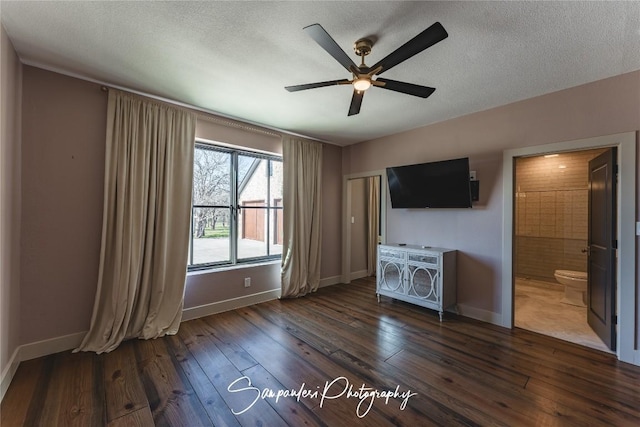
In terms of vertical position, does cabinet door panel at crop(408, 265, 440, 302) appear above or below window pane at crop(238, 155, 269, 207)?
below

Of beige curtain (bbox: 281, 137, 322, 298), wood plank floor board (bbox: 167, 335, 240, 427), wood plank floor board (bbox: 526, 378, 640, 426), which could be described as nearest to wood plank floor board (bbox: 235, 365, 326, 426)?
wood plank floor board (bbox: 167, 335, 240, 427)

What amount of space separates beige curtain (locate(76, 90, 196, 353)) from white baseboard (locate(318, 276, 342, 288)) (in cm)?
233

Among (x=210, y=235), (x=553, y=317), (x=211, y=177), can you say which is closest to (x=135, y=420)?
(x=210, y=235)

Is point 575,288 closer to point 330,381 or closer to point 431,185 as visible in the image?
point 431,185

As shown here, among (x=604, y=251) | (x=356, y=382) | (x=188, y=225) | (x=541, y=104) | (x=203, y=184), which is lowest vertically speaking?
(x=356, y=382)

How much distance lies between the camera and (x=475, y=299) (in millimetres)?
3270

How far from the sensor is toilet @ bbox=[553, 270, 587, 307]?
373 centimetres

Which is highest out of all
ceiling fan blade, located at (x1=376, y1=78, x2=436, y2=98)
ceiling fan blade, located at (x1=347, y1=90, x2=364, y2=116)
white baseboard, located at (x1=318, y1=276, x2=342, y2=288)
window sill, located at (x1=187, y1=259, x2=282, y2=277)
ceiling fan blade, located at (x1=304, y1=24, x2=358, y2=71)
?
ceiling fan blade, located at (x1=304, y1=24, x2=358, y2=71)

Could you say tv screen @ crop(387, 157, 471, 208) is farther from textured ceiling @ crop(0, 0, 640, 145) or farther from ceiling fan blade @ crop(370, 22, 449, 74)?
ceiling fan blade @ crop(370, 22, 449, 74)

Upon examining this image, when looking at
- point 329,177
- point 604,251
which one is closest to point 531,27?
point 604,251

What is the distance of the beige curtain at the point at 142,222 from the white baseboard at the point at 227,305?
274 millimetres

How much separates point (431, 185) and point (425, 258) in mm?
945

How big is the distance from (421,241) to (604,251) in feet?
5.93

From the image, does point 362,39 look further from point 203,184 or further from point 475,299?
point 475,299
